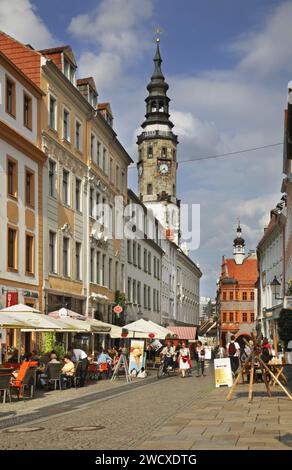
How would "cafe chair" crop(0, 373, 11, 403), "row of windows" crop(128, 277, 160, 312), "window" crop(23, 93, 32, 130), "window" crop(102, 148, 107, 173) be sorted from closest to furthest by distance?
"cafe chair" crop(0, 373, 11, 403) < "window" crop(23, 93, 32, 130) < "window" crop(102, 148, 107, 173) < "row of windows" crop(128, 277, 160, 312)

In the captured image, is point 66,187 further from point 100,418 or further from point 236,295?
point 236,295

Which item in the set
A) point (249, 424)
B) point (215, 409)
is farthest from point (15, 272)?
point (249, 424)

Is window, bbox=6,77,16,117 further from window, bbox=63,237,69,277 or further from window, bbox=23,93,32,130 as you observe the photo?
window, bbox=63,237,69,277

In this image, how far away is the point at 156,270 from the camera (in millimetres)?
72188

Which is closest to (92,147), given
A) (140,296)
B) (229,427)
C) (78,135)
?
(78,135)

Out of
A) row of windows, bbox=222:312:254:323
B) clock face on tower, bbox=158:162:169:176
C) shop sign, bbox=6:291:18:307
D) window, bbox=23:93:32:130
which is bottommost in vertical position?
row of windows, bbox=222:312:254:323

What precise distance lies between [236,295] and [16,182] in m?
115

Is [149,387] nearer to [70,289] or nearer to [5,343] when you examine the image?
[5,343]

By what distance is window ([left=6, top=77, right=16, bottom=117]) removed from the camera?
29.9 metres

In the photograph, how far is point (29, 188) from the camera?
107 ft

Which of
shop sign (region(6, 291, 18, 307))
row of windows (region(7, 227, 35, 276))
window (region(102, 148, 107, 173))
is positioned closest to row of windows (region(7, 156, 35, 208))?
row of windows (region(7, 227, 35, 276))

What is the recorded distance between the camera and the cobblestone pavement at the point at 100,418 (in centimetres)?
1171

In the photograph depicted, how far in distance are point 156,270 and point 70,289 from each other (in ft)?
114

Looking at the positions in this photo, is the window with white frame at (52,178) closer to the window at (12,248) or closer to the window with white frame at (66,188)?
the window with white frame at (66,188)
